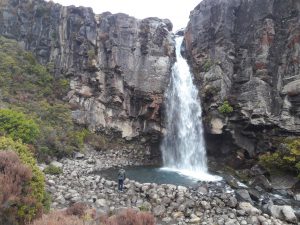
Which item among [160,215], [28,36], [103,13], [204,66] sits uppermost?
[103,13]

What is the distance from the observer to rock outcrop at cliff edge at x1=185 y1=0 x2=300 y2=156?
27656 mm

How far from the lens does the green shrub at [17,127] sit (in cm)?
2236

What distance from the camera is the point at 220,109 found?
29562 millimetres

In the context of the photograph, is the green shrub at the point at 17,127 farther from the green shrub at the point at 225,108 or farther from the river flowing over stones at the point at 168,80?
the green shrub at the point at 225,108

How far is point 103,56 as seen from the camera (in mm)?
36781

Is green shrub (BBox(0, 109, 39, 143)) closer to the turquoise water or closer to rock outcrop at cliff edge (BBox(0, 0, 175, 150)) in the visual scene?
the turquoise water

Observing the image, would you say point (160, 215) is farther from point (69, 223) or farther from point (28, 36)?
point (28, 36)

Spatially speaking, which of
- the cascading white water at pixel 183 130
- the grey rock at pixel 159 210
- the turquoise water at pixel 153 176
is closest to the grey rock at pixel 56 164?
the turquoise water at pixel 153 176

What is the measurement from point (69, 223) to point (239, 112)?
24544 mm

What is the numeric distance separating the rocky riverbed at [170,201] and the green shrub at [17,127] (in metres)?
4.24

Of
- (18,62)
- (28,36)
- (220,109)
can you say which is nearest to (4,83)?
(18,62)

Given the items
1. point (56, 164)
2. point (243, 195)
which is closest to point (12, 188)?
point (243, 195)

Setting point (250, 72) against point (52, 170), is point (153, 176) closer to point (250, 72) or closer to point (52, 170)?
point (52, 170)

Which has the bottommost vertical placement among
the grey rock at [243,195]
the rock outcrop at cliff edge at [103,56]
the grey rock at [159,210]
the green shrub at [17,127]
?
the grey rock at [159,210]
